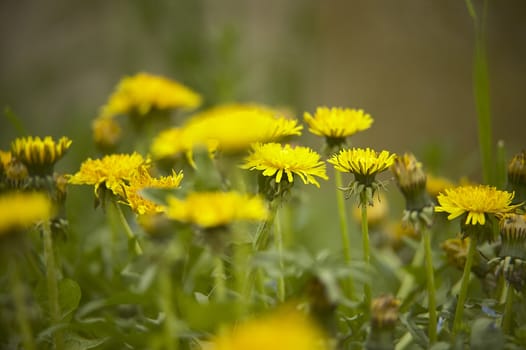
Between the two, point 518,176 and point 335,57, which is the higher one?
point 335,57

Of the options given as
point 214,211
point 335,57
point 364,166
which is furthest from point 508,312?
point 335,57

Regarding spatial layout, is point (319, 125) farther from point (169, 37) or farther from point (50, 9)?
point (50, 9)

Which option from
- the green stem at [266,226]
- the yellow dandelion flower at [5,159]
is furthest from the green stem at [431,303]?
the yellow dandelion flower at [5,159]

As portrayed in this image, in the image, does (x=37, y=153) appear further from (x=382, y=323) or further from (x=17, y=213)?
(x=382, y=323)

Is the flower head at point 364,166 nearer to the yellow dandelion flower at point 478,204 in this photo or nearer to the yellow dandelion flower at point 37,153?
the yellow dandelion flower at point 478,204

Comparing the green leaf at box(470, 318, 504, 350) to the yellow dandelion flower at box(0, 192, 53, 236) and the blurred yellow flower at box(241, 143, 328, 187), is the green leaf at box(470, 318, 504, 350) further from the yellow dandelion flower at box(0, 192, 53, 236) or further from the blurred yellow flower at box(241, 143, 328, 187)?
the yellow dandelion flower at box(0, 192, 53, 236)

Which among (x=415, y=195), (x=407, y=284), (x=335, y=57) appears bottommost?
(x=407, y=284)
